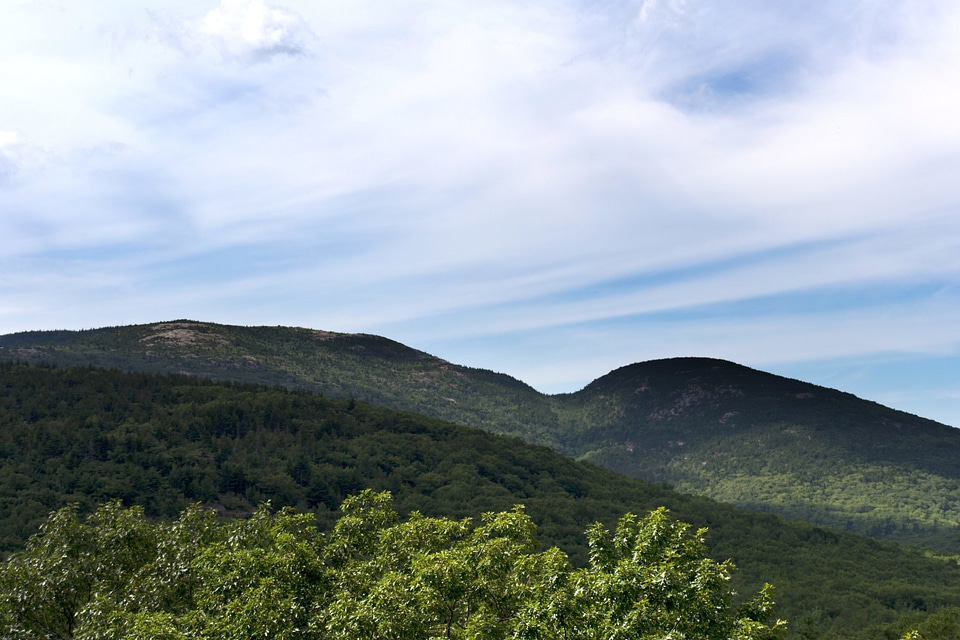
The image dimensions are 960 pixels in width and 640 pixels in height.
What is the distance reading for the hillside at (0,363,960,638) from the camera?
11256cm

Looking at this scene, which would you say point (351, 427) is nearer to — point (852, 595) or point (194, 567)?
point (852, 595)

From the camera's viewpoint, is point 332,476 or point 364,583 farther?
point 332,476

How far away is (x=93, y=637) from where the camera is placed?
2797 centimetres

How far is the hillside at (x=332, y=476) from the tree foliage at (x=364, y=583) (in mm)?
55329

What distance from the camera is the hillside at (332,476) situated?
369 ft

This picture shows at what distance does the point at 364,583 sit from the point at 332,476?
121490 millimetres

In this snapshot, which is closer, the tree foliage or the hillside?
the tree foliage

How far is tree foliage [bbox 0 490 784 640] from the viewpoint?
971 inches

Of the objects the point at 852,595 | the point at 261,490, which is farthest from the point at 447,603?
the point at 852,595

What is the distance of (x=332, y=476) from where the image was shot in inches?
5753

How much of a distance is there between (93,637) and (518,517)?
20031 millimetres

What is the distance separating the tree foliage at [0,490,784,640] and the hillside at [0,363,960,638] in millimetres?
55329

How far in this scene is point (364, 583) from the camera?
30062mm

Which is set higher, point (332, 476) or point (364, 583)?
point (364, 583)
